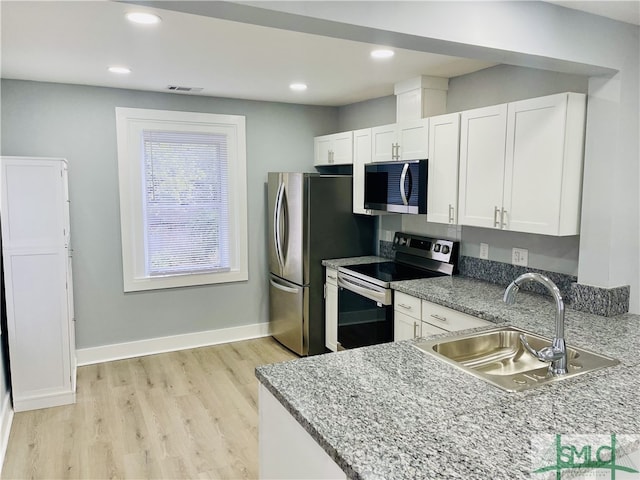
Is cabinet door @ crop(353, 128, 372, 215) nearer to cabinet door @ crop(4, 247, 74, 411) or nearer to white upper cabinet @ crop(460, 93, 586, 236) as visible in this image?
white upper cabinet @ crop(460, 93, 586, 236)

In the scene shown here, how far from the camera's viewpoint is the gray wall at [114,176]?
3822mm

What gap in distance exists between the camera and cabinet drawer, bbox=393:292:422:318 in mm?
3061

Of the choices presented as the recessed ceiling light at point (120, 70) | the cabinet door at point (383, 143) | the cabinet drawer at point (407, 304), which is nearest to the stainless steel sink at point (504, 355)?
the cabinet drawer at point (407, 304)

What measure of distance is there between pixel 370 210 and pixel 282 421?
2.59 metres

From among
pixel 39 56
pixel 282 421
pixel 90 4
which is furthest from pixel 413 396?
pixel 39 56

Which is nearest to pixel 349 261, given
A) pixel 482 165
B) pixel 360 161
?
pixel 360 161

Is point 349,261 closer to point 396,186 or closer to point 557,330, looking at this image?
point 396,186

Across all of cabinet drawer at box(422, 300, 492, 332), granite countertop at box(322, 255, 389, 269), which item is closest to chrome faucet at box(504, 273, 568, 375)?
cabinet drawer at box(422, 300, 492, 332)

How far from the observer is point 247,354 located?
443 cm

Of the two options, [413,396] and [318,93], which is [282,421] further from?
[318,93]

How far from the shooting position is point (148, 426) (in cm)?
312

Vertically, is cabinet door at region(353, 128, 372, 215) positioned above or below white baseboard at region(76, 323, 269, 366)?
above

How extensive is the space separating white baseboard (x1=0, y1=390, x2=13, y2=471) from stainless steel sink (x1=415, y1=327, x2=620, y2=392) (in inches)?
101

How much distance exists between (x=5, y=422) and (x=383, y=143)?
3.31m
